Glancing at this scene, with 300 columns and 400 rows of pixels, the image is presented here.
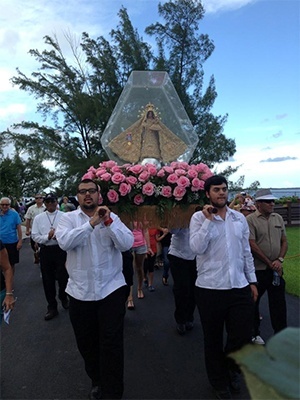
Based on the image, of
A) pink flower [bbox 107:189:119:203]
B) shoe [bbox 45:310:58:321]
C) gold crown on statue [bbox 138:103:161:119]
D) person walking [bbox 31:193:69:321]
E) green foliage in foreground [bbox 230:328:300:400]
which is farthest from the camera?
person walking [bbox 31:193:69:321]

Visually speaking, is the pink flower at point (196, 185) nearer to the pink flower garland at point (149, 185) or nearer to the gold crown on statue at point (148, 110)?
the pink flower garland at point (149, 185)

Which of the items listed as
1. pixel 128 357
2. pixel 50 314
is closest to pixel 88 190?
pixel 128 357

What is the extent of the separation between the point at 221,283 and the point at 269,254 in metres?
1.40

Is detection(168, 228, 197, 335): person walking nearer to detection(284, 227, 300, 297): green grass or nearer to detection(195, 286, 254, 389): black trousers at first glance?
detection(195, 286, 254, 389): black trousers

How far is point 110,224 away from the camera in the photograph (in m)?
3.38

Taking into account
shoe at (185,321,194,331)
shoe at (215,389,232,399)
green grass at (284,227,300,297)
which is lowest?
green grass at (284,227,300,297)

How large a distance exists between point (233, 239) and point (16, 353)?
9.86 feet

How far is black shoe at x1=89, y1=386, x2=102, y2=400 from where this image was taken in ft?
11.6

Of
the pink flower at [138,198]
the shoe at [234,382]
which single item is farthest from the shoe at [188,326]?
the pink flower at [138,198]

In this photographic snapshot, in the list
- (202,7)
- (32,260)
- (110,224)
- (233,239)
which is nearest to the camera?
(110,224)

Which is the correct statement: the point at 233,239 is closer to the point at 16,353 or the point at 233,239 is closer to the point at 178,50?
the point at 16,353

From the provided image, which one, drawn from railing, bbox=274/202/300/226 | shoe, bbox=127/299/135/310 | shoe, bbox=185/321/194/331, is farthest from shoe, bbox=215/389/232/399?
railing, bbox=274/202/300/226

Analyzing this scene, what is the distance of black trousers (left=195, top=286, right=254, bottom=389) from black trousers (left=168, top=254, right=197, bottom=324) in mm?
1540

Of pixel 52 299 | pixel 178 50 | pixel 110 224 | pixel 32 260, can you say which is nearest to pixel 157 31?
pixel 178 50
